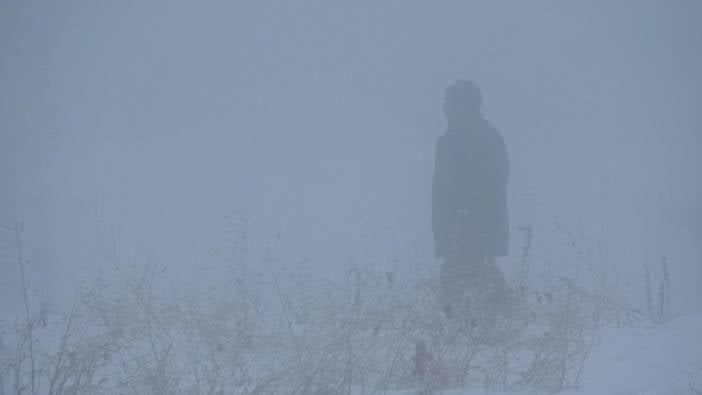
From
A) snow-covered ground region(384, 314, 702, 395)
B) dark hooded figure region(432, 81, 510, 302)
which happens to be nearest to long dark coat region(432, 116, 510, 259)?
dark hooded figure region(432, 81, 510, 302)

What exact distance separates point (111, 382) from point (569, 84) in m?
196

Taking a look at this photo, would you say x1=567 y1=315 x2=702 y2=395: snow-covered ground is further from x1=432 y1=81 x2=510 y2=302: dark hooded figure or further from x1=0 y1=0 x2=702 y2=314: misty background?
x1=432 y1=81 x2=510 y2=302: dark hooded figure

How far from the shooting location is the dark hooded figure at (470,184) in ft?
22.6

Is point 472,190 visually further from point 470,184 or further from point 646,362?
point 646,362

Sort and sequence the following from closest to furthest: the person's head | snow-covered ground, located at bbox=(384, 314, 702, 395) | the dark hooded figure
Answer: snow-covered ground, located at bbox=(384, 314, 702, 395), the dark hooded figure, the person's head

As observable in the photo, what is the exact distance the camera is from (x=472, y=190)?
7020mm

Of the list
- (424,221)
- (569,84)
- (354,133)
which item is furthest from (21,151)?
(569,84)

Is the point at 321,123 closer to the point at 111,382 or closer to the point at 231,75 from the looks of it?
the point at 231,75

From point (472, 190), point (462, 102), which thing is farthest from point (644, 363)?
point (462, 102)

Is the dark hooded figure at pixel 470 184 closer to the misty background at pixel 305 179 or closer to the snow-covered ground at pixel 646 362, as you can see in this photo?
the misty background at pixel 305 179

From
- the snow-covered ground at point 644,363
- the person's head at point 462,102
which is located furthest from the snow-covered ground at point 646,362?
the person's head at point 462,102

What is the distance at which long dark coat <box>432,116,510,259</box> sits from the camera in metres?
6.90

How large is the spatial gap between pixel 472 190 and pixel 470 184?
7cm

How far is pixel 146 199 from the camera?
137ft
